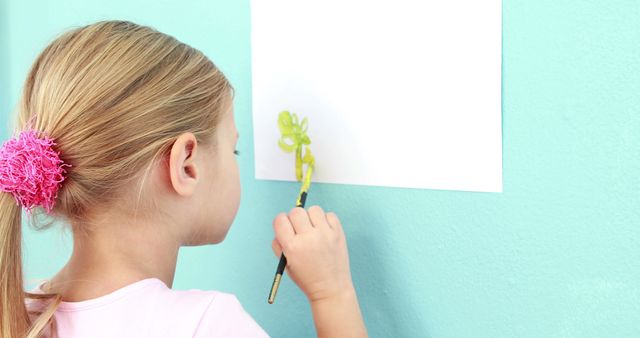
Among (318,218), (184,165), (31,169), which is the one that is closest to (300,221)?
(318,218)

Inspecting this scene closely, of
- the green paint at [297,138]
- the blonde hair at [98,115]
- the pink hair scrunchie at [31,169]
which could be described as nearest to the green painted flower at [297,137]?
the green paint at [297,138]

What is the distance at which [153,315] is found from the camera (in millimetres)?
594

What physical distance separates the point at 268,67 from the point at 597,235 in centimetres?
41

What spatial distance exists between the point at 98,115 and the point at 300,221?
226mm

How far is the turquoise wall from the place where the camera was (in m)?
0.55

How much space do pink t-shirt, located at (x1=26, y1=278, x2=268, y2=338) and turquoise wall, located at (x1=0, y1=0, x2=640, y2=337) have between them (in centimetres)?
17

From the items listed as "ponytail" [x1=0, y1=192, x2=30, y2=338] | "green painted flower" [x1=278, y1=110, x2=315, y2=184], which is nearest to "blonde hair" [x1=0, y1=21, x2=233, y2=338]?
"ponytail" [x1=0, y1=192, x2=30, y2=338]

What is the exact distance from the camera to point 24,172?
583 millimetres

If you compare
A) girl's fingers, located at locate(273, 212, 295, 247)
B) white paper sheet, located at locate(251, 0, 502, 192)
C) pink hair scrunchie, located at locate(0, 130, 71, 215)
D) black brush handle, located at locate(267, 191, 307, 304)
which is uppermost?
white paper sheet, located at locate(251, 0, 502, 192)

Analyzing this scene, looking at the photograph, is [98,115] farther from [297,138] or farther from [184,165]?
[297,138]

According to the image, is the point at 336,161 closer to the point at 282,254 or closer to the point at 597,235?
the point at 282,254

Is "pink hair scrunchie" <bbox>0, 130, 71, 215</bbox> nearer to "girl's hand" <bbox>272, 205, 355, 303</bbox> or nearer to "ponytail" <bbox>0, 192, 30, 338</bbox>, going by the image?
"ponytail" <bbox>0, 192, 30, 338</bbox>

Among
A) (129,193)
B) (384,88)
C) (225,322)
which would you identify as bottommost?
(225,322)

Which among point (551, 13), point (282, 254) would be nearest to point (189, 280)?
point (282, 254)
